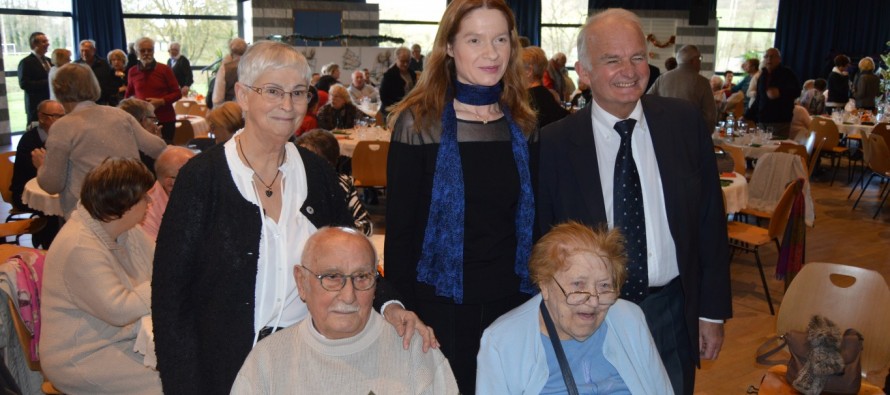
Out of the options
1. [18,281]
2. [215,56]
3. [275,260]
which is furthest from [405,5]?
[275,260]

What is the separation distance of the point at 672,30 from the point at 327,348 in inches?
635

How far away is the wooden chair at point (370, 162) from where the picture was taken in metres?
7.17

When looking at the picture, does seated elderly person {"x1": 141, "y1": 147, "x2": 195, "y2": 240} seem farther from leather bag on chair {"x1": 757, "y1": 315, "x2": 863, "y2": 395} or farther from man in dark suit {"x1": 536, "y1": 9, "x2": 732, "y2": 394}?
leather bag on chair {"x1": 757, "y1": 315, "x2": 863, "y2": 395}

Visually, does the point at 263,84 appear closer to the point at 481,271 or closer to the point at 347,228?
the point at 347,228

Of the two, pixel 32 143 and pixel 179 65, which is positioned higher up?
pixel 179 65

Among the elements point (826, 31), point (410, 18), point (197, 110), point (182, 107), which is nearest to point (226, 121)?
point (197, 110)

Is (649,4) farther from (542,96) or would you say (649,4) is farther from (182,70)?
(542,96)

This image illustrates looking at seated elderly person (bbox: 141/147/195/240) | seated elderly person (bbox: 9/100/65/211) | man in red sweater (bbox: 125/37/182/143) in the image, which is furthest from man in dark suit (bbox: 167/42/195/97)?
seated elderly person (bbox: 141/147/195/240)

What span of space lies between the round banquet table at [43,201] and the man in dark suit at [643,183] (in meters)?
3.89

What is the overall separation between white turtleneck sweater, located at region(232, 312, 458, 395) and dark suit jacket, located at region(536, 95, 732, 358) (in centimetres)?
53

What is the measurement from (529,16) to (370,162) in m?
10.7

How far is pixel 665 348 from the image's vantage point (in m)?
2.36

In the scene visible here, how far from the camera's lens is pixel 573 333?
6.73ft

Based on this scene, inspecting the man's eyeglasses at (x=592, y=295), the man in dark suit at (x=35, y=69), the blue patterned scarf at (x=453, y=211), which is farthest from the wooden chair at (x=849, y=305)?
the man in dark suit at (x=35, y=69)
